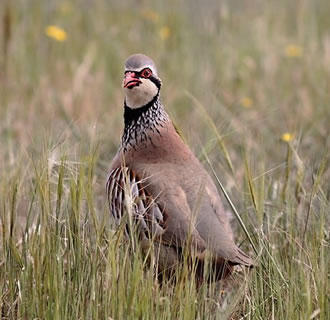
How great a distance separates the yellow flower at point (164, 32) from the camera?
751cm

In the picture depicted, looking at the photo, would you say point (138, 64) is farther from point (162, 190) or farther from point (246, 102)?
point (246, 102)

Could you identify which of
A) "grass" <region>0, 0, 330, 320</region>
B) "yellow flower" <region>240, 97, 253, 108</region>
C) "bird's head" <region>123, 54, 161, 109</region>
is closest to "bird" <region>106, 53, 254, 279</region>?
"bird's head" <region>123, 54, 161, 109</region>

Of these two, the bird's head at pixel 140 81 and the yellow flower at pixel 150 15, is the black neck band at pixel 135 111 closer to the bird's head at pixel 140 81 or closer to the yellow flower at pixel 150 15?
the bird's head at pixel 140 81

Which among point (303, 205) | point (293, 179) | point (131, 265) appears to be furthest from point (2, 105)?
point (131, 265)

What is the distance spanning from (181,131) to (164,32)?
3.37 m

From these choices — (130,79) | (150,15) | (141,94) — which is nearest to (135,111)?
(141,94)

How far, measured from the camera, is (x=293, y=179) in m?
4.89

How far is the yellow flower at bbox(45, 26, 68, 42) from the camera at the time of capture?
24.3 ft

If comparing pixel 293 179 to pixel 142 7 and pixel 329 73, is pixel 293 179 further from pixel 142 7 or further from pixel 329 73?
pixel 142 7

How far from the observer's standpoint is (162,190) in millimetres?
3875

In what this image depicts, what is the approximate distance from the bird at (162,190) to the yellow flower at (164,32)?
3231 millimetres

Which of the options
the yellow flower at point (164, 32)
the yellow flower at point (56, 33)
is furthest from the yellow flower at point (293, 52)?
the yellow flower at point (56, 33)

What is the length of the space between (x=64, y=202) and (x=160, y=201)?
364 millimetres

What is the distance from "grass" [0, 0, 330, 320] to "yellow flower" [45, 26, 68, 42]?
0.05m
